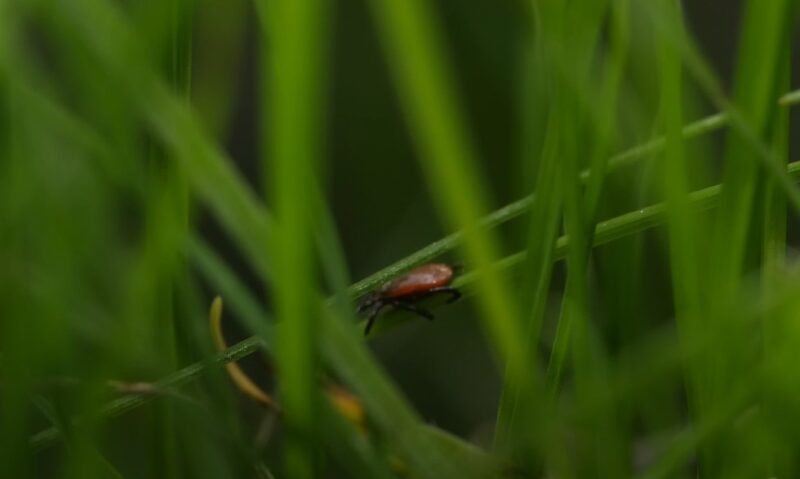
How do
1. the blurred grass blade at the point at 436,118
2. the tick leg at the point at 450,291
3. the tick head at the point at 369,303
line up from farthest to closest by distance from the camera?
the tick head at the point at 369,303 → the tick leg at the point at 450,291 → the blurred grass blade at the point at 436,118

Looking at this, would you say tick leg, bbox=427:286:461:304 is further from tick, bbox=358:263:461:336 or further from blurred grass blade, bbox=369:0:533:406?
blurred grass blade, bbox=369:0:533:406

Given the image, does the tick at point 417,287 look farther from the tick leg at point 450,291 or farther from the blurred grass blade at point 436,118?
the blurred grass blade at point 436,118

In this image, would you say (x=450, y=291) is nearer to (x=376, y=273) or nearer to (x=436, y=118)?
(x=376, y=273)

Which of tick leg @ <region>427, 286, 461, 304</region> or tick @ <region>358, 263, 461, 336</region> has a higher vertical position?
tick @ <region>358, 263, 461, 336</region>

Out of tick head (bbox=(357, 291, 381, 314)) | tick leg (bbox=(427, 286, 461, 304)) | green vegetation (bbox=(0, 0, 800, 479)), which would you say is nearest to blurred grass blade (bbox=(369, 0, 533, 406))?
green vegetation (bbox=(0, 0, 800, 479))

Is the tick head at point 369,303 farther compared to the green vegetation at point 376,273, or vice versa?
the tick head at point 369,303

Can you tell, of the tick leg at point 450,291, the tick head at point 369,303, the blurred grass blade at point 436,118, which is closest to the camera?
the blurred grass blade at point 436,118

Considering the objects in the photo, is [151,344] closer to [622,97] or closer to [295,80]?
[295,80]

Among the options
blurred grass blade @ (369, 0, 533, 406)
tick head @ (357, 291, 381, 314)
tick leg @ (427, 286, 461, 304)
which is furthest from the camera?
tick head @ (357, 291, 381, 314)

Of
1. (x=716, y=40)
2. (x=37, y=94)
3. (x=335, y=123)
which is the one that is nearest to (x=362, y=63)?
(x=335, y=123)

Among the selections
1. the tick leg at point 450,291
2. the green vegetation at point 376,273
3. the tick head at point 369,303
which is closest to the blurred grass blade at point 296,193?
the green vegetation at point 376,273

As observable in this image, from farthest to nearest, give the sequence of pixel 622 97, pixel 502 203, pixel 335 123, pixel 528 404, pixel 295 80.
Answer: pixel 335 123, pixel 502 203, pixel 622 97, pixel 528 404, pixel 295 80
